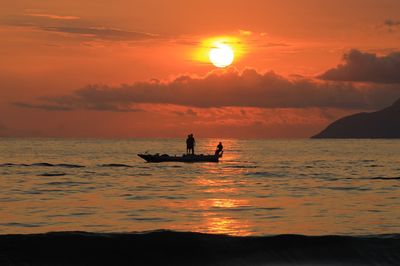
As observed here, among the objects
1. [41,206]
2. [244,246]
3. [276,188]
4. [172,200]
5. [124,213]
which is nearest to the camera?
[244,246]

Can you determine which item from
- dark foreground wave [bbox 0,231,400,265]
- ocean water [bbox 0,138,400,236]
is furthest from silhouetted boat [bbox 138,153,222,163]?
dark foreground wave [bbox 0,231,400,265]

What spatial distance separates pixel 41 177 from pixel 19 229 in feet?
126

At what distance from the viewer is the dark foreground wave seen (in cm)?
1595

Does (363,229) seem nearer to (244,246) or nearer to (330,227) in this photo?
(330,227)

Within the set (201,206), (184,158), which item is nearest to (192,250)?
(201,206)

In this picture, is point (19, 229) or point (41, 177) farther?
point (41, 177)

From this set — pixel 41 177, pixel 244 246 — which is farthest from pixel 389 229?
pixel 41 177

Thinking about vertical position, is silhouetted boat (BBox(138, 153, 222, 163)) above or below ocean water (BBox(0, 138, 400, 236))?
above

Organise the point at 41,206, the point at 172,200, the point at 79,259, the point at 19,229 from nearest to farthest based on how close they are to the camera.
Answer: the point at 79,259 → the point at 19,229 → the point at 41,206 → the point at 172,200

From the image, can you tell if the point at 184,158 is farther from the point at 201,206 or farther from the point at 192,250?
the point at 192,250

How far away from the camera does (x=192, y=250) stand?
16.8 m

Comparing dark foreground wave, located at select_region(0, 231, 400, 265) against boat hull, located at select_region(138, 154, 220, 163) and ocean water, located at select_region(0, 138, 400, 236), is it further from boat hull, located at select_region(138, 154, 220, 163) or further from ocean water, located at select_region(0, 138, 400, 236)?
boat hull, located at select_region(138, 154, 220, 163)

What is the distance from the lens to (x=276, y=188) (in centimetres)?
5278

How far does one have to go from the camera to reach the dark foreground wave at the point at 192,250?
52.3 feet
